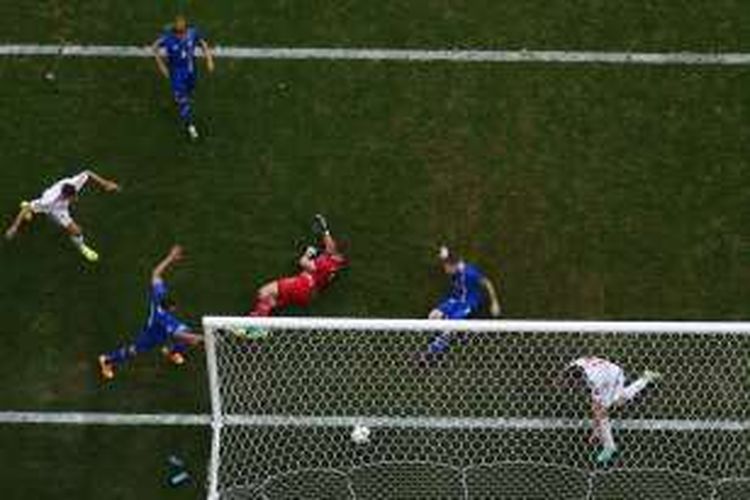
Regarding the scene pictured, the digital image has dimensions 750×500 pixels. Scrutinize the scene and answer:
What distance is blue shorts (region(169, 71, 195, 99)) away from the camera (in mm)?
15125

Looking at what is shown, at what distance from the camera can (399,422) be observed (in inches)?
541

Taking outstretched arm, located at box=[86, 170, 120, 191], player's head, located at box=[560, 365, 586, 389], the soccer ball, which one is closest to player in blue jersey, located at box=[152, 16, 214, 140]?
outstretched arm, located at box=[86, 170, 120, 191]

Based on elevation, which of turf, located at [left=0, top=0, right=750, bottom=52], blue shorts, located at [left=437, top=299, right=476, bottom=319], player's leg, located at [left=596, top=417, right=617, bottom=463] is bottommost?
player's leg, located at [left=596, top=417, right=617, bottom=463]

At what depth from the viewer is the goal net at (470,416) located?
1336cm

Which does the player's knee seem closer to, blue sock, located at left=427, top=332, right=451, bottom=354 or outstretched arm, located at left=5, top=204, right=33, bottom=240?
outstretched arm, located at left=5, top=204, right=33, bottom=240

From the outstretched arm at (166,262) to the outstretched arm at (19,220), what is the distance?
1.22 m

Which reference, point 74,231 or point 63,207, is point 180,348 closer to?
point 74,231

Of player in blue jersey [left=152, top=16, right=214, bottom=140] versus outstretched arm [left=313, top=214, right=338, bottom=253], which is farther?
player in blue jersey [left=152, top=16, right=214, bottom=140]

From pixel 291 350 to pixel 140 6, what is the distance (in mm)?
4322

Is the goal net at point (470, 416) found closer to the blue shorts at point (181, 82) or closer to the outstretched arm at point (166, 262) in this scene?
the outstretched arm at point (166, 262)

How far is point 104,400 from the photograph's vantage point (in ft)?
46.2

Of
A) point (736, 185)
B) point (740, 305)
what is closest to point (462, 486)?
point (740, 305)

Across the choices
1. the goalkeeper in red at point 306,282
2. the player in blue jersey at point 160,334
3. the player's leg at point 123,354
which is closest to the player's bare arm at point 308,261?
the goalkeeper in red at point 306,282

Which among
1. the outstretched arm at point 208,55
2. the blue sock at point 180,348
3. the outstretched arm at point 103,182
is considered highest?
the outstretched arm at point 208,55
